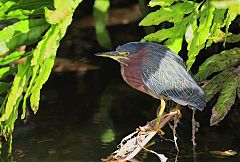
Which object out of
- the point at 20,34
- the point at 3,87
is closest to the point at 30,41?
the point at 20,34

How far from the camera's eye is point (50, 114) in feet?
7.44

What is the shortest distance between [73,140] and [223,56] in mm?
527

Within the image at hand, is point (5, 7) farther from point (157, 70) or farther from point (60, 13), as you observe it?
point (157, 70)

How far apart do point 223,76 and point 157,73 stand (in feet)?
0.90

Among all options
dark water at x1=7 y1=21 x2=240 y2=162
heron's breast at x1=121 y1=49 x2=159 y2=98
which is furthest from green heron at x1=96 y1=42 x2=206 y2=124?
dark water at x1=7 y1=21 x2=240 y2=162

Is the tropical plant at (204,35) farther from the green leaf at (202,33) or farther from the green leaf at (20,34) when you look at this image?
the green leaf at (20,34)

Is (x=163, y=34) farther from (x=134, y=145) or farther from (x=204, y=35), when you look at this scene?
(x=134, y=145)

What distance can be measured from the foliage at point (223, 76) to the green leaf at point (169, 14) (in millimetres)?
181

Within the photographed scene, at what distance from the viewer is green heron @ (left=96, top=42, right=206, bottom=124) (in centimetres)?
159

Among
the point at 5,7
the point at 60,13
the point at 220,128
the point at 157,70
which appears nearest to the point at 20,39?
the point at 5,7

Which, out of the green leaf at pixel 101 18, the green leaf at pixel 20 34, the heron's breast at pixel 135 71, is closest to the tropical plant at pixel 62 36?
the green leaf at pixel 20 34

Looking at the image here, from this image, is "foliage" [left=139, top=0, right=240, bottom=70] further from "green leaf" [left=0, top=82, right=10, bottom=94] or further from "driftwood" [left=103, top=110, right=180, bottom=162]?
"green leaf" [left=0, top=82, right=10, bottom=94]

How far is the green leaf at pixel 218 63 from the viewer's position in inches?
70.8

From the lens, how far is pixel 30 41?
1.79m
